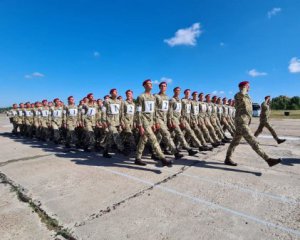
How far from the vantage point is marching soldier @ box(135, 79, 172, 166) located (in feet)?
20.8

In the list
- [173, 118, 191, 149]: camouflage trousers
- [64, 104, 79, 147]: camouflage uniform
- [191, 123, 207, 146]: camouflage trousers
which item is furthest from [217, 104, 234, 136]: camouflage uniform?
[64, 104, 79, 147]: camouflage uniform

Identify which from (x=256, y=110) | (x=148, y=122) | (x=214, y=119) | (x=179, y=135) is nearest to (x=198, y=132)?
(x=214, y=119)

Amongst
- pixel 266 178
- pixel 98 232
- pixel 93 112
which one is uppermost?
pixel 93 112

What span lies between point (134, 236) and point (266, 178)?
3.50 meters

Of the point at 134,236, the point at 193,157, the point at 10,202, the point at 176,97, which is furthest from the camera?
the point at 176,97

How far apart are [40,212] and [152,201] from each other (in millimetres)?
1840

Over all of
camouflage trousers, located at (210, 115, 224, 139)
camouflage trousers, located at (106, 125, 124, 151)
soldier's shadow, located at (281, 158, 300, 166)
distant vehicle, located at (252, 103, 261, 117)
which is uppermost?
distant vehicle, located at (252, 103, 261, 117)

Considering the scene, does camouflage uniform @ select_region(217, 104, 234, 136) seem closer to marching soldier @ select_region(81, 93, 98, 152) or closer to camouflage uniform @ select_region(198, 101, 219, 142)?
camouflage uniform @ select_region(198, 101, 219, 142)

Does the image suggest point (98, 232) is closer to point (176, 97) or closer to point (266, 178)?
point (266, 178)

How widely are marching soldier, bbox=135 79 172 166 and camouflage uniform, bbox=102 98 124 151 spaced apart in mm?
1605

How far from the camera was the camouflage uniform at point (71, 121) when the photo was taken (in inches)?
405

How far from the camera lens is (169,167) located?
A: 6.21 metres

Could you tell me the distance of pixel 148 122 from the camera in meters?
6.48

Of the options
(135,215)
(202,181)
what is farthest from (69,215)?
(202,181)
